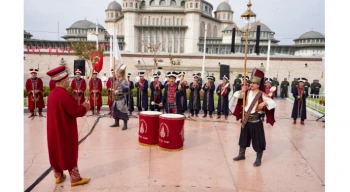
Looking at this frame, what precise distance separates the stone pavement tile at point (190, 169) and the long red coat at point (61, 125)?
1.33 metres

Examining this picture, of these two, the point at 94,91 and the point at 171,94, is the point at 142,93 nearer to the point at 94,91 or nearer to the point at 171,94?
the point at 94,91

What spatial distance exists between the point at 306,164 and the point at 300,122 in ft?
15.0

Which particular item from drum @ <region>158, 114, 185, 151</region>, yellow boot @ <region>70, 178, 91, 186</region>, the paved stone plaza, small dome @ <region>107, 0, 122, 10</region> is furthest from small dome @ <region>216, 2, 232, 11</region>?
yellow boot @ <region>70, 178, 91, 186</region>

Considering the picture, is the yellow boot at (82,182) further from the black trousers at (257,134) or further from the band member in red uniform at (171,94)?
the band member in red uniform at (171,94)

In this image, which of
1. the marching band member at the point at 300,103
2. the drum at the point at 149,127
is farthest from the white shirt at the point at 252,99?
the marching band member at the point at 300,103

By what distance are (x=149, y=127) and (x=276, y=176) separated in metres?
2.77

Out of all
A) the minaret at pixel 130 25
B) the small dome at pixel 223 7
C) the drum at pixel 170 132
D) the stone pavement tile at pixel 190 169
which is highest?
the small dome at pixel 223 7

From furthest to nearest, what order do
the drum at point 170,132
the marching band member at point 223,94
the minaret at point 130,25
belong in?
the minaret at point 130,25 < the marching band member at point 223,94 < the drum at point 170,132

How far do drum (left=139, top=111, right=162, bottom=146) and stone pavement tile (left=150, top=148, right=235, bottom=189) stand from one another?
0.30 meters

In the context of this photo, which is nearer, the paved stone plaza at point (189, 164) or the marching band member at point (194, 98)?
the paved stone plaza at point (189, 164)

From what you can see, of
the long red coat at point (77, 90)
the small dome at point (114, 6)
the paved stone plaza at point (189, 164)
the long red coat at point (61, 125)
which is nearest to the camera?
the long red coat at point (61, 125)

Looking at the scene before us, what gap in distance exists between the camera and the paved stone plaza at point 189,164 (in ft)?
13.6

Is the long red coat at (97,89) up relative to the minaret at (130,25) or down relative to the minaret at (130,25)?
down

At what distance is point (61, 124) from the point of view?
3816mm
